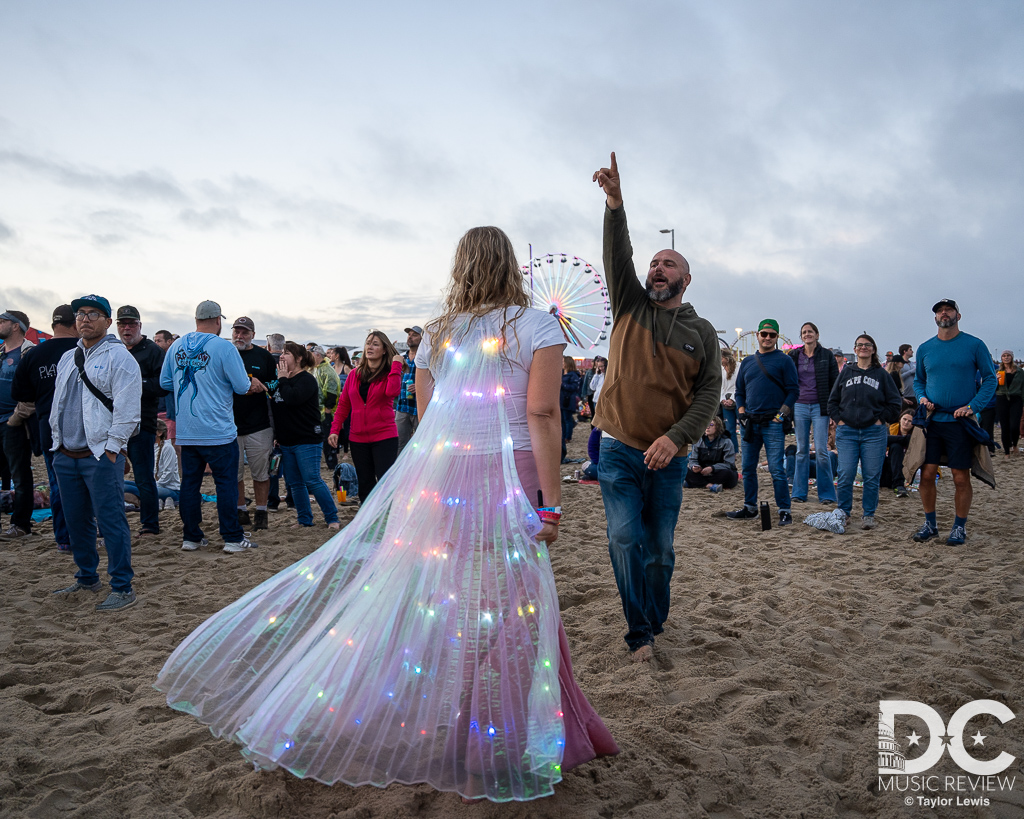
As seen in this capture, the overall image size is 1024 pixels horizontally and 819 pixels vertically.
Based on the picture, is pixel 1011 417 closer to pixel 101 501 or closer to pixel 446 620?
pixel 446 620

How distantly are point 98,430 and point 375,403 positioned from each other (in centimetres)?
237

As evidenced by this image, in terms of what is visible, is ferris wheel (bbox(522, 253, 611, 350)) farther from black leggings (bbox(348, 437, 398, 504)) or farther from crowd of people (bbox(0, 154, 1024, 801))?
black leggings (bbox(348, 437, 398, 504))

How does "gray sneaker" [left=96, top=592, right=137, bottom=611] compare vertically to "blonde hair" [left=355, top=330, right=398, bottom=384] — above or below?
below

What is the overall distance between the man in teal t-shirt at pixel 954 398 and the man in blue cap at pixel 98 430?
622cm

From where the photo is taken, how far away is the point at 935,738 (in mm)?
2576

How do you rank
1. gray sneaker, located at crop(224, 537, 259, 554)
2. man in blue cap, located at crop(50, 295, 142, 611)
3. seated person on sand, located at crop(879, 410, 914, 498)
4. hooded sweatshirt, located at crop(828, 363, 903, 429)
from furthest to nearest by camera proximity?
seated person on sand, located at crop(879, 410, 914, 498)
hooded sweatshirt, located at crop(828, 363, 903, 429)
gray sneaker, located at crop(224, 537, 259, 554)
man in blue cap, located at crop(50, 295, 142, 611)

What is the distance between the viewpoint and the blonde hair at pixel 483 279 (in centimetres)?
232

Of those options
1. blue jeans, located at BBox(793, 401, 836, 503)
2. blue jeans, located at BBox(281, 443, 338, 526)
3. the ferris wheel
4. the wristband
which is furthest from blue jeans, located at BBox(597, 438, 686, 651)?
the ferris wheel

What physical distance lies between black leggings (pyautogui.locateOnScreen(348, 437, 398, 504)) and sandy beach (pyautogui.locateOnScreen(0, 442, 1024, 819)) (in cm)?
97

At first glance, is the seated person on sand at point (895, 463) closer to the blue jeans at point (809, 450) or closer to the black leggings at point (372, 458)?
the blue jeans at point (809, 450)

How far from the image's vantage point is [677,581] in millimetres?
4688

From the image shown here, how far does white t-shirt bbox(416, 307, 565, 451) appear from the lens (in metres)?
2.25

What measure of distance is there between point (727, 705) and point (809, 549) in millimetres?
3050

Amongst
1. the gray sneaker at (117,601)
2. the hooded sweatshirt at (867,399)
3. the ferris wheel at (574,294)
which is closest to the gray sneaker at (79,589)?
the gray sneaker at (117,601)
